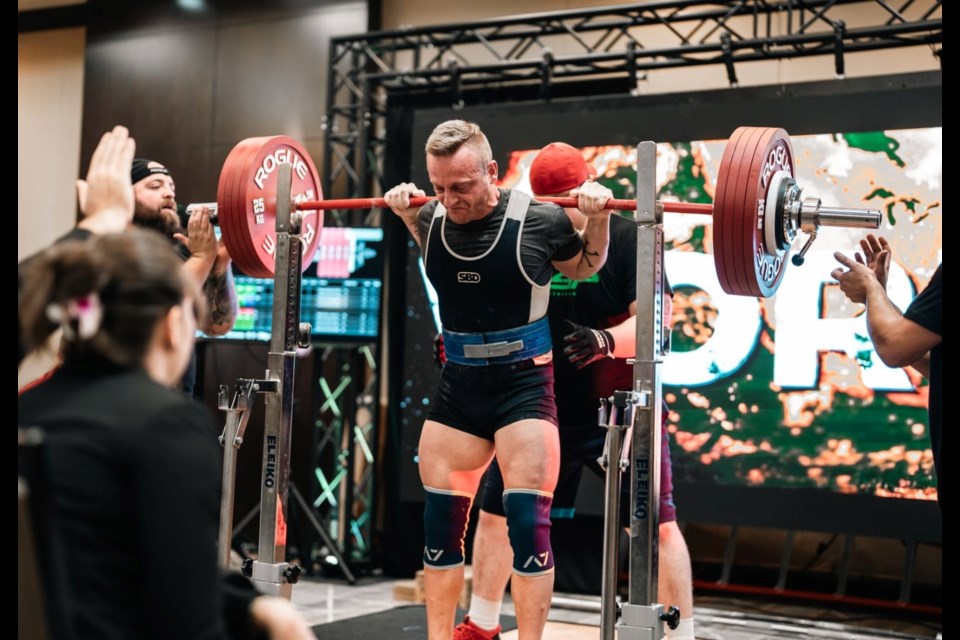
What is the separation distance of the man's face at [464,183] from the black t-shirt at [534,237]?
37 millimetres

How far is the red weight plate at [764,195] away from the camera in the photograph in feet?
10.4

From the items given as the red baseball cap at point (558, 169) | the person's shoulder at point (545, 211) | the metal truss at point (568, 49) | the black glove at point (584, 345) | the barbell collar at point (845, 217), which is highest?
the metal truss at point (568, 49)

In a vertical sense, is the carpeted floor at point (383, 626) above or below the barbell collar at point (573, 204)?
below

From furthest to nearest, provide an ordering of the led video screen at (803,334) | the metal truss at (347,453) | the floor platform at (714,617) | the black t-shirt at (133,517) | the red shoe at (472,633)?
the metal truss at (347,453)
the led video screen at (803,334)
the floor platform at (714,617)
the red shoe at (472,633)
the black t-shirt at (133,517)

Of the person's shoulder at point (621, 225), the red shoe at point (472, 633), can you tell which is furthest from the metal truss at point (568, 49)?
the red shoe at point (472, 633)

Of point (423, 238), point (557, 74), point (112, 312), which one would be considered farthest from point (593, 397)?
point (557, 74)

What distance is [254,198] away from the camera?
3861 mm

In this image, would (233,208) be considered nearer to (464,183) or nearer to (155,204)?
(155,204)

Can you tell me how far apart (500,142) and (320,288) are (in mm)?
1402

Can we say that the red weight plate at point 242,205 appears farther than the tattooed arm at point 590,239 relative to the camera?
Yes

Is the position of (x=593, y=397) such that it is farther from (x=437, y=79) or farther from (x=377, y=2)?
(x=377, y=2)

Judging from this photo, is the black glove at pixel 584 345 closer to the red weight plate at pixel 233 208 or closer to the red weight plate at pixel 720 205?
the red weight plate at pixel 720 205

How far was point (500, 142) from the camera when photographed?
662cm

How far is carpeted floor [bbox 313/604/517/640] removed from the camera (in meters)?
4.65
